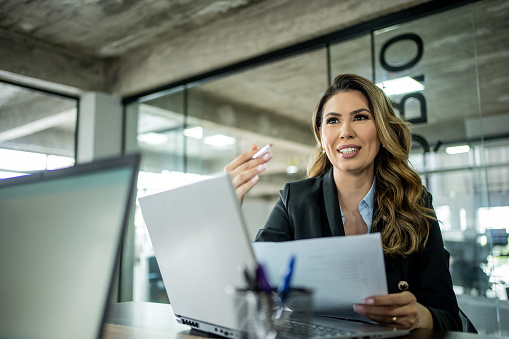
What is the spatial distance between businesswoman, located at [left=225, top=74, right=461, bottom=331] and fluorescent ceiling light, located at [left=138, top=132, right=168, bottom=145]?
10.3 feet

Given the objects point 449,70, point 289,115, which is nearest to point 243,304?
point 449,70

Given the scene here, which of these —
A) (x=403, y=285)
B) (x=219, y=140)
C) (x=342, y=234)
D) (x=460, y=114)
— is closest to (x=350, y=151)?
(x=342, y=234)

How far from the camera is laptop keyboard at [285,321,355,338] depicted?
34.0 inches

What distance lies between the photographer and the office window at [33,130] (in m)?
4.34

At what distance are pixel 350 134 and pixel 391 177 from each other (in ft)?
0.71

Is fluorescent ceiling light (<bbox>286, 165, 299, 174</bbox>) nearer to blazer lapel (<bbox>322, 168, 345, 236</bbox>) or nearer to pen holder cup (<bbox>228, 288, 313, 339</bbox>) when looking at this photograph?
blazer lapel (<bbox>322, 168, 345, 236</bbox>)

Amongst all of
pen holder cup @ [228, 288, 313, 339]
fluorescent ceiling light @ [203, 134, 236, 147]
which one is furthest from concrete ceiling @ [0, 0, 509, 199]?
pen holder cup @ [228, 288, 313, 339]

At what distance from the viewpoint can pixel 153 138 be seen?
15.9 feet

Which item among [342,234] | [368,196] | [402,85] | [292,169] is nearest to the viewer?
[342,234]

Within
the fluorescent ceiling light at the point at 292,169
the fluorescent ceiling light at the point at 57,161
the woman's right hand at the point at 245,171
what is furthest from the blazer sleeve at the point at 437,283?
the fluorescent ceiling light at the point at 292,169

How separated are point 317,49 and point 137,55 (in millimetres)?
2155

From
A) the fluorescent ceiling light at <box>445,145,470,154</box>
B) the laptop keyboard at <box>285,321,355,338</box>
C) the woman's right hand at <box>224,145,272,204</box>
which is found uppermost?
the fluorescent ceiling light at <box>445,145,470,154</box>

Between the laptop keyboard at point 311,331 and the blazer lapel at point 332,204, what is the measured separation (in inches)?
22.2

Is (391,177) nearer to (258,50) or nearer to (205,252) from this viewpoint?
(205,252)
